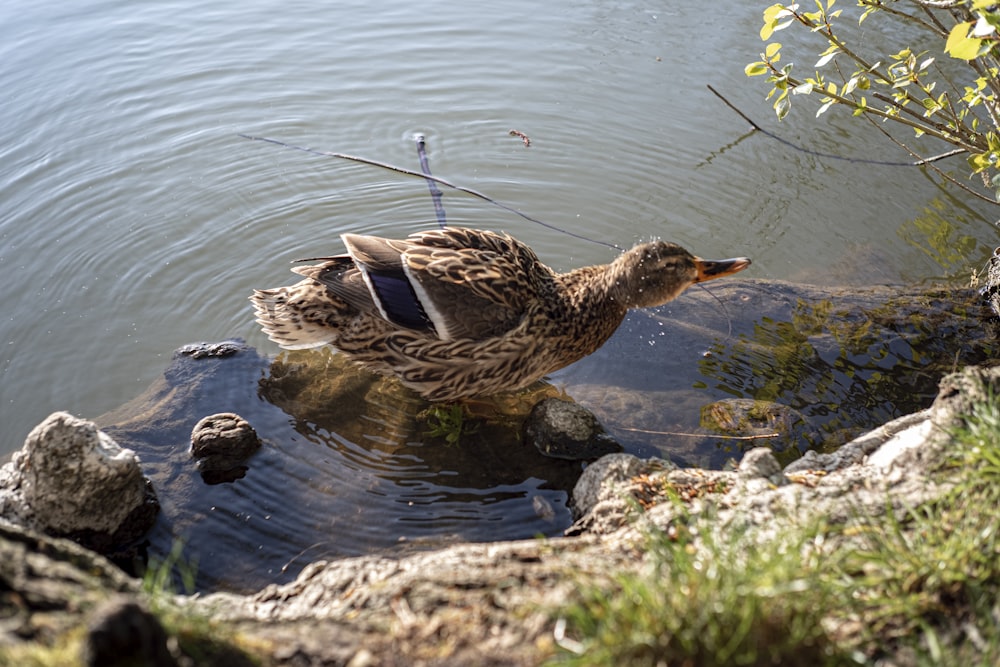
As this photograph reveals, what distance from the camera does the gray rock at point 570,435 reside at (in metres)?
4.81

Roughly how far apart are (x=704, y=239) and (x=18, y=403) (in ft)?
18.3

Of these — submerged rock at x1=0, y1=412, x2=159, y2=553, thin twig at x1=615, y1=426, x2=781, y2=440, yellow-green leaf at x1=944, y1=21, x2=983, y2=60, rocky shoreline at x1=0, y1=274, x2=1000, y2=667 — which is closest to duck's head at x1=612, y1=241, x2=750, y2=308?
rocky shoreline at x1=0, y1=274, x2=1000, y2=667

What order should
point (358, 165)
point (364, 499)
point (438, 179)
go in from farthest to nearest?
1. point (358, 165)
2. point (438, 179)
3. point (364, 499)

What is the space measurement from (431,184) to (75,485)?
14.7 feet

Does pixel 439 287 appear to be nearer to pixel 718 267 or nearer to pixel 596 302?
pixel 596 302

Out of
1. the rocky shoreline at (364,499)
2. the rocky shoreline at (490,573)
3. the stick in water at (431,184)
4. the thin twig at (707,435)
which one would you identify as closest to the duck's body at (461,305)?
the rocky shoreline at (364,499)

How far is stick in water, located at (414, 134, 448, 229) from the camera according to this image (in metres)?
7.20

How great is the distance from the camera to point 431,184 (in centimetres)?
760

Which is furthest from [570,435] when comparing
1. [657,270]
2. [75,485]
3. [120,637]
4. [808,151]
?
[808,151]

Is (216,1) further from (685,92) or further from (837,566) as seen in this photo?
(837,566)

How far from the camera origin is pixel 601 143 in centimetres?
814

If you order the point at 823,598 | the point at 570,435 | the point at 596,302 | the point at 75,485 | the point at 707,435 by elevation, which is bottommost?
the point at 707,435

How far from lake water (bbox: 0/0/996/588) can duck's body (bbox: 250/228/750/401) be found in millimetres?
582

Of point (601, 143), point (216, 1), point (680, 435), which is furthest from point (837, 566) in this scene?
point (216, 1)
